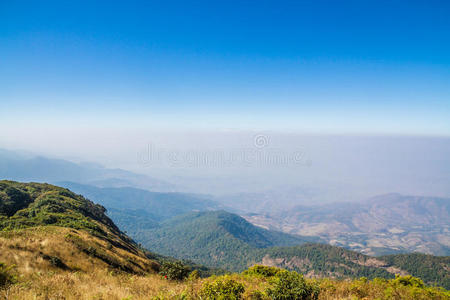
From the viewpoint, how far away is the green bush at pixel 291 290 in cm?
842

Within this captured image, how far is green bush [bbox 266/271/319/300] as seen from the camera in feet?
27.6

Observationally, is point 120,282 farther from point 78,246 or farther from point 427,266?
point 427,266

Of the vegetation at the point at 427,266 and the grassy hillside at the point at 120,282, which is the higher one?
the grassy hillside at the point at 120,282

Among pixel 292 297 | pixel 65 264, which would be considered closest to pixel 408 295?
pixel 292 297

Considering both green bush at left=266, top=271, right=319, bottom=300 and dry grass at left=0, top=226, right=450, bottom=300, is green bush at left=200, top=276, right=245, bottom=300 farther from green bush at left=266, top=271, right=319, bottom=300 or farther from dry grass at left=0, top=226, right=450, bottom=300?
green bush at left=266, top=271, right=319, bottom=300

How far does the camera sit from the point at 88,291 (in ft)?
26.1

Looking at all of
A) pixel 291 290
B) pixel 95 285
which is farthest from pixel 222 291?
pixel 95 285

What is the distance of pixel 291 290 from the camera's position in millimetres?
8477

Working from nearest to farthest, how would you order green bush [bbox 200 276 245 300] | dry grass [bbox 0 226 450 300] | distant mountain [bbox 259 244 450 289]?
dry grass [bbox 0 226 450 300] → green bush [bbox 200 276 245 300] → distant mountain [bbox 259 244 450 289]

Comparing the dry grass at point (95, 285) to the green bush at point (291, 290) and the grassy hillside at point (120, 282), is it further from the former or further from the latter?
the green bush at point (291, 290)

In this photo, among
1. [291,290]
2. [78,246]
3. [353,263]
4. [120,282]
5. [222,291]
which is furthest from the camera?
[353,263]

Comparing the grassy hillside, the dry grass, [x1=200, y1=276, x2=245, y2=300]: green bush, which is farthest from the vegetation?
[x1=200, y1=276, x2=245, y2=300]: green bush

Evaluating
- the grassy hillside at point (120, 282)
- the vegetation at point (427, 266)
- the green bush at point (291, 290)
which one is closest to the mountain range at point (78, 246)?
the vegetation at point (427, 266)

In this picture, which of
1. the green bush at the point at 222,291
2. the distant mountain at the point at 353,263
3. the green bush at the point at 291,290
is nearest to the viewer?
the green bush at the point at 222,291
